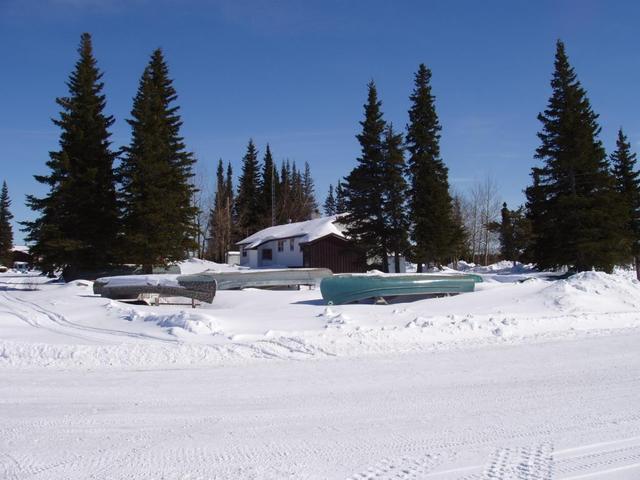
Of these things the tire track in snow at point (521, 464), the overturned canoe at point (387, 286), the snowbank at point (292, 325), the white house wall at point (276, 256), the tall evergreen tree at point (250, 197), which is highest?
the tall evergreen tree at point (250, 197)

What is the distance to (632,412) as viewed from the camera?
545cm

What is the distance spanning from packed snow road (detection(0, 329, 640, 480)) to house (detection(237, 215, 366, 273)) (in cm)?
2665

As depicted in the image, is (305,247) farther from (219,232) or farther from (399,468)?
(399,468)

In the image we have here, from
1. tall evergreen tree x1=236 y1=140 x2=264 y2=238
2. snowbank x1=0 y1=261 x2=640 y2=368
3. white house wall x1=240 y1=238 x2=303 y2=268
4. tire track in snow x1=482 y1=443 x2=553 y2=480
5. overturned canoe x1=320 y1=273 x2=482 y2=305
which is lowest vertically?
tire track in snow x1=482 y1=443 x2=553 y2=480

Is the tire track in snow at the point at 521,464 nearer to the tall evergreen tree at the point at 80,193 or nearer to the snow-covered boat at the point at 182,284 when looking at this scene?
the snow-covered boat at the point at 182,284

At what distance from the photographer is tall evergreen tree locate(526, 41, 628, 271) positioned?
2725 cm

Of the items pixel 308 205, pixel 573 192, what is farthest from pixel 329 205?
pixel 573 192

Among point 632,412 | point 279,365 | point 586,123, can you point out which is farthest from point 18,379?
point 586,123

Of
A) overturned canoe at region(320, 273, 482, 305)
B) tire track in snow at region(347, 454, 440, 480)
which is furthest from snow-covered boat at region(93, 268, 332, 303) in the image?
tire track in snow at region(347, 454, 440, 480)

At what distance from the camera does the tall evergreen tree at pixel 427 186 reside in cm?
3241

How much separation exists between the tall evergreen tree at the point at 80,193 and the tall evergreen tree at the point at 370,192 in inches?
568

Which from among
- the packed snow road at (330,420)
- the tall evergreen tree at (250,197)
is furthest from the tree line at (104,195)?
the tall evergreen tree at (250,197)

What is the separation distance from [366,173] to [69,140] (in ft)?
56.9

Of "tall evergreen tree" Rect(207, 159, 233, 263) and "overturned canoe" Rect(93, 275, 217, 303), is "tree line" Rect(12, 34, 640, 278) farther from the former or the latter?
"tall evergreen tree" Rect(207, 159, 233, 263)
